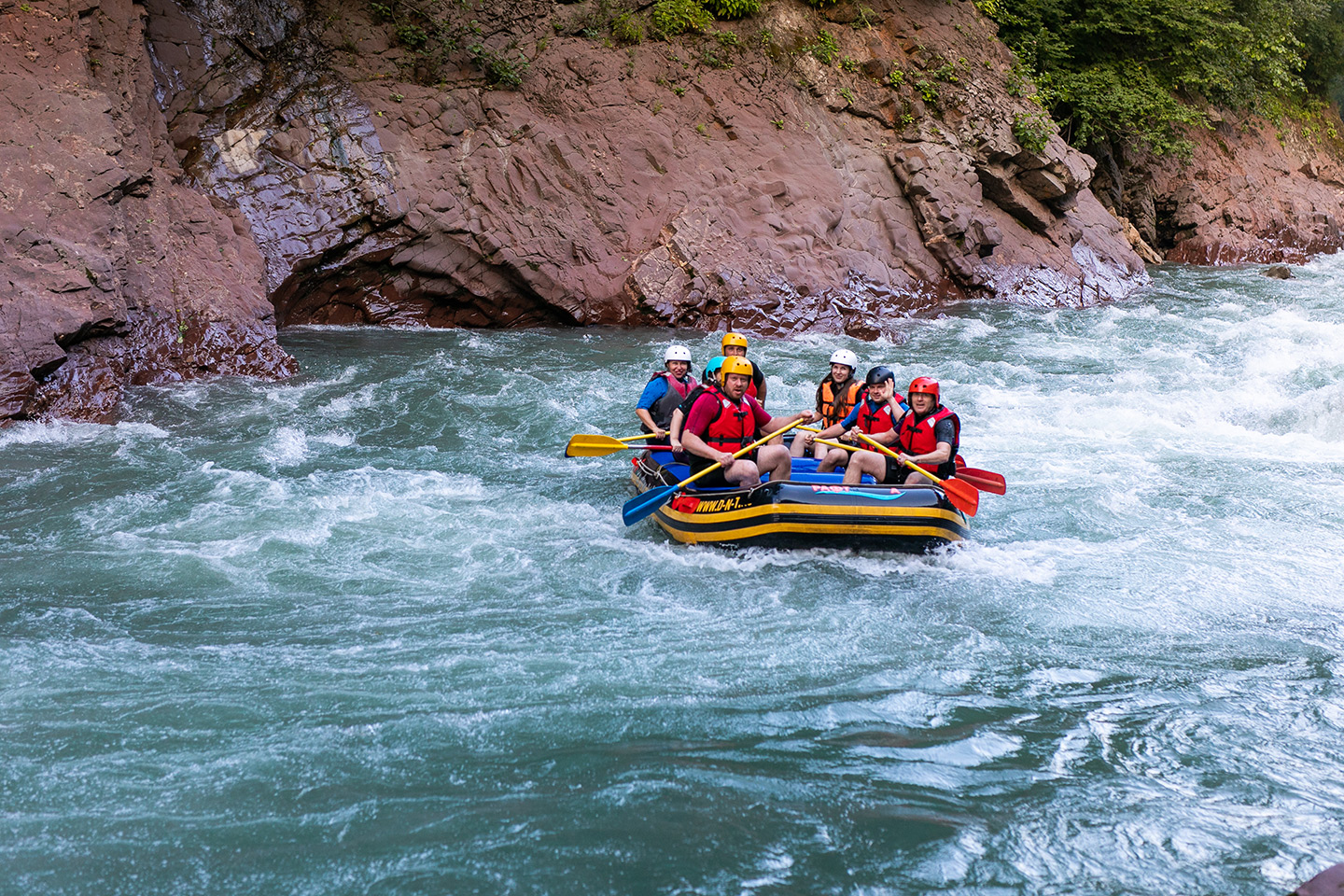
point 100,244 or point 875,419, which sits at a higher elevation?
point 100,244

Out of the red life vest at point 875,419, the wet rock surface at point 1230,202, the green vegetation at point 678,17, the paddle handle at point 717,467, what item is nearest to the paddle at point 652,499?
the paddle handle at point 717,467

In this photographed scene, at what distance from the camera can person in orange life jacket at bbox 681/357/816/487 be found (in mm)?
6332

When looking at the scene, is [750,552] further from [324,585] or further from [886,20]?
[886,20]

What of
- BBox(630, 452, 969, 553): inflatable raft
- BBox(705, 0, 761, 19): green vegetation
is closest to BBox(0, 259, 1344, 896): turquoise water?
BBox(630, 452, 969, 553): inflatable raft

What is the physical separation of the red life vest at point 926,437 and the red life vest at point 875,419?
156mm

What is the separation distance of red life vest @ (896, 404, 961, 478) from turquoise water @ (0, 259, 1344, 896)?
0.59 metres

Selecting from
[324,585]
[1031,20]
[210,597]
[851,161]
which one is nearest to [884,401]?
[324,585]

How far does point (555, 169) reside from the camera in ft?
41.0

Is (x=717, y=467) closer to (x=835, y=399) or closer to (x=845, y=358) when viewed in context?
(x=835, y=399)

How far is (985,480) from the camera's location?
21.5 ft

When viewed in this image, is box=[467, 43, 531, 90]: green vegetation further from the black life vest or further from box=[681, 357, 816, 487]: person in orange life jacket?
box=[681, 357, 816, 487]: person in orange life jacket

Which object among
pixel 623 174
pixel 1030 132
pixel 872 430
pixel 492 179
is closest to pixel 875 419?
pixel 872 430

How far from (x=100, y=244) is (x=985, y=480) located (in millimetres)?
7182

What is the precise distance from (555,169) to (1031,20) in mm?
9853
